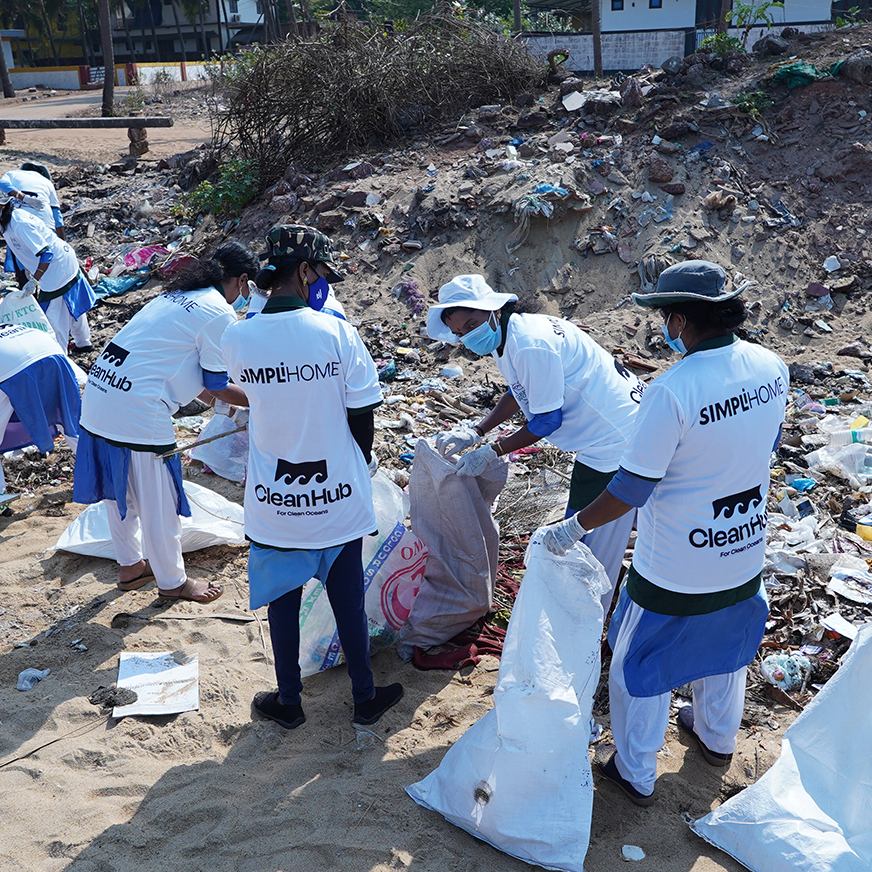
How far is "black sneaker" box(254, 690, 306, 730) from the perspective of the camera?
8.87ft

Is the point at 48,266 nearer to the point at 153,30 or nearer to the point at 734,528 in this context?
the point at 734,528

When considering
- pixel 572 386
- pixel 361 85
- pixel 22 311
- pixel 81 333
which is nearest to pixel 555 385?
pixel 572 386

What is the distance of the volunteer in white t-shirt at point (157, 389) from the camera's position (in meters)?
3.16

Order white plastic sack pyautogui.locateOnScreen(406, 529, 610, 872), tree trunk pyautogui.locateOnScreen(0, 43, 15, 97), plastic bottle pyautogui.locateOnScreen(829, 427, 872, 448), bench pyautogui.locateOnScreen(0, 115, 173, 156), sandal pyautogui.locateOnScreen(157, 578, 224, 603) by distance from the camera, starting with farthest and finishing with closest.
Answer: tree trunk pyautogui.locateOnScreen(0, 43, 15, 97) → bench pyautogui.locateOnScreen(0, 115, 173, 156) → plastic bottle pyautogui.locateOnScreen(829, 427, 872, 448) → sandal pyautogui.locateOnScreen(157, 578, 224, 603) → white plastic sack pyautogui.locateOnScreen(406, 529, 610, 872)

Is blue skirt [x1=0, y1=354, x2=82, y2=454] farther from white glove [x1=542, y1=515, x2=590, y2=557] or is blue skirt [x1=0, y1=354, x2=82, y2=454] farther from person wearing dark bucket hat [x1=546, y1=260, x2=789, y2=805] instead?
person wearing dark bucket hat [x1=546, y1=260, x2=789, y2=805]

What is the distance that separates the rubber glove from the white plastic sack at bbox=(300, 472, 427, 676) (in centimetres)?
25

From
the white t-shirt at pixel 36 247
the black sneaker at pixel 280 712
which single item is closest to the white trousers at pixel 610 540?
the black sneaker at pixel 280 712

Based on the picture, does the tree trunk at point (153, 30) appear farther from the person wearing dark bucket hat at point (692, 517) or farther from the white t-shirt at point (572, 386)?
the person wearing dark bucket hat at point (692, 517)

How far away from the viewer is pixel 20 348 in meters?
4.05

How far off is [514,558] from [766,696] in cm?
123

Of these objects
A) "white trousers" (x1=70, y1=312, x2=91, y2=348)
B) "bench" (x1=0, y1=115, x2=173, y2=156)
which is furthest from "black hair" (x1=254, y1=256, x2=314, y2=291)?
"bench" (x1=0, y1=115, x2=173, y2=156)

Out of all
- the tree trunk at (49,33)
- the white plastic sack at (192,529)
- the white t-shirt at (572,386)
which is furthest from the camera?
the tree trunk at (49,33)

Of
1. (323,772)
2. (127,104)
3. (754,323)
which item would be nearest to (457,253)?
(754,323)

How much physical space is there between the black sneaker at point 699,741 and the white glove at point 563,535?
0.90 m
